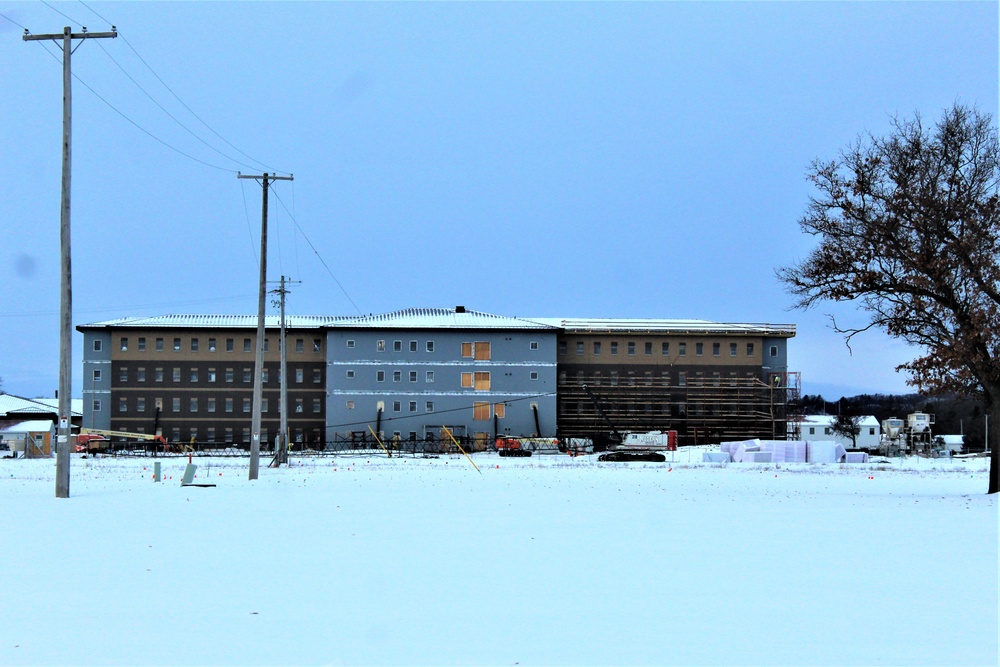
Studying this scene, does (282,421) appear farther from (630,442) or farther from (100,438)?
(630,442)

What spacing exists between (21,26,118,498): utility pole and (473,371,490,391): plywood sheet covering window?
62686 mm

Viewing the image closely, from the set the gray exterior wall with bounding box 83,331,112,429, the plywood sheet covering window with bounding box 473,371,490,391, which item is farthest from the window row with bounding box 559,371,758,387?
the gray exterior wall with bounding box 83,331,112,429

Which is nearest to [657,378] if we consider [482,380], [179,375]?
[482,380]

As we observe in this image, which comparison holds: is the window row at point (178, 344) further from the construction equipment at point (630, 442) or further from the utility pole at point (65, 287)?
the utility pole at point (65, 287)

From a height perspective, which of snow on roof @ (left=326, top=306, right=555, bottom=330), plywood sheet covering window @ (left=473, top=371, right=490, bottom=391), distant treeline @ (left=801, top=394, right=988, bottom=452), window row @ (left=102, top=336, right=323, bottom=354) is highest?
snow on roof @ (left=326, top=306, right=555, bottom=330)

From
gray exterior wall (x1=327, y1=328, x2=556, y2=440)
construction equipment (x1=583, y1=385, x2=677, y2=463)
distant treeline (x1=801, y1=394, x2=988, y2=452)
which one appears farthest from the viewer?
distant treeline (x1=801, y1=394, x2=988, y2=452)

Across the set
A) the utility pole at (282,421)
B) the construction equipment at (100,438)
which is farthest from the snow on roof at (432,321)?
the utility pole at (282,421)

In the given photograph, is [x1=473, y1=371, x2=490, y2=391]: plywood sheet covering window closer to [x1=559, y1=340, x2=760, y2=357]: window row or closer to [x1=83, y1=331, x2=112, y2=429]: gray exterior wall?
[x1=559, y1=340, x2=760, y2=357]: window row

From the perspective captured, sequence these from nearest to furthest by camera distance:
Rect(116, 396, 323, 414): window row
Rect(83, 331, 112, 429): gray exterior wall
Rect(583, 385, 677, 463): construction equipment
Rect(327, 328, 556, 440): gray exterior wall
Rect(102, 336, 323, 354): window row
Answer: Rect(583, 385, 677, 463): construction equipment → Rect(327, 328, 556, 440): gray exterior wall → Rect(116, 396, 323, 414): window row → Rect(83, 331, 112, 429): gray exterior wall → Rect(102, 336, 323, 354): window row

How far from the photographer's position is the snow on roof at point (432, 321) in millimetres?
85312

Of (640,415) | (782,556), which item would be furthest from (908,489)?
(640,415)

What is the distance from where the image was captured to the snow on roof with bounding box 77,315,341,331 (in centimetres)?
8625

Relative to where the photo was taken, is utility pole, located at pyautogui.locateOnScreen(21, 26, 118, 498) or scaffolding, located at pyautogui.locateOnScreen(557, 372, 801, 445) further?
scaffolding, located at pyautogui.locateOnScreen(557, 372, 801, 445)

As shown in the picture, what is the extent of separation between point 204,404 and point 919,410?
114627mm
